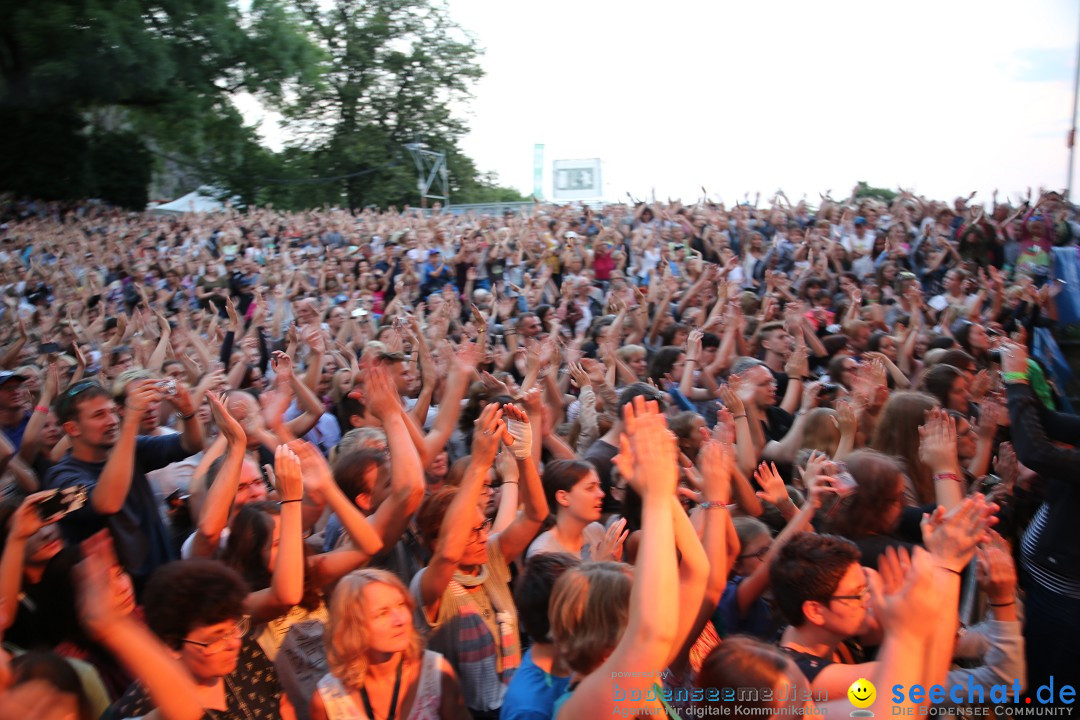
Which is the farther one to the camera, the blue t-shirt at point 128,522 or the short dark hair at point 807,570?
the blue t-shirt at point 128,522

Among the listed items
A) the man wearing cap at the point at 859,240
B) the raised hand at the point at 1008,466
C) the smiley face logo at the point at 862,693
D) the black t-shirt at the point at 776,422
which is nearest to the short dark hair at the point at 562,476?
the smiley face logo at the point at 862,693

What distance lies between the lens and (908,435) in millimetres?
3916

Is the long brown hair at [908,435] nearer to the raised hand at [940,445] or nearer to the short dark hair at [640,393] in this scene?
the raised hand at [940,445]

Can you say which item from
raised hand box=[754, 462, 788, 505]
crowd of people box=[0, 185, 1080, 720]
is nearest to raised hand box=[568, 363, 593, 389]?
crowd of people box=[0, 185, 1080, 720]

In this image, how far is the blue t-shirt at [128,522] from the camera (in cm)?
335

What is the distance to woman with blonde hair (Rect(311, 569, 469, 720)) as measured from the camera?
2.45 m

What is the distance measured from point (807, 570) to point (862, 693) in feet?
1.45

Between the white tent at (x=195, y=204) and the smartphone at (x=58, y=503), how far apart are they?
90.3ft

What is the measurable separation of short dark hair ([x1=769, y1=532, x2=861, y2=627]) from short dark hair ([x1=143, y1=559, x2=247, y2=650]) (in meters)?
1.57

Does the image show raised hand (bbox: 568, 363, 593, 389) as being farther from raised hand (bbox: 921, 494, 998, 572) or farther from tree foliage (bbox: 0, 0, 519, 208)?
tree foliage (bbox: 0, 0, 519, 208)

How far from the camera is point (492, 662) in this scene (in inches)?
117

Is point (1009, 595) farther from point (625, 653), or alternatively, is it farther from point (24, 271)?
point (24, 271)

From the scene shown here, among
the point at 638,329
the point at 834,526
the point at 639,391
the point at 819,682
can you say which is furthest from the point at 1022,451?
the point at 638,329

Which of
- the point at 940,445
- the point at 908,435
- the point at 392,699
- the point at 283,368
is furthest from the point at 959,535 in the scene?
the point at 283,368
